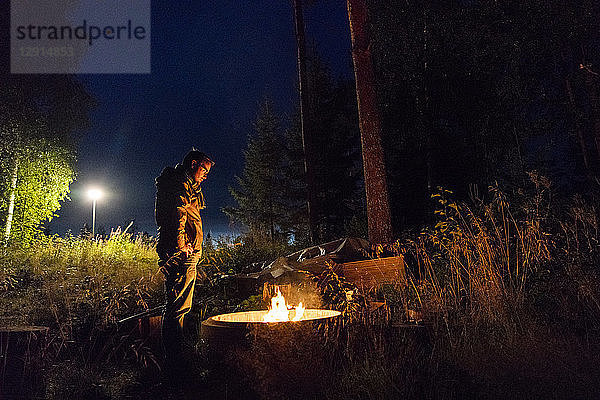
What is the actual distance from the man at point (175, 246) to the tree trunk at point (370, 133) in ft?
15.9

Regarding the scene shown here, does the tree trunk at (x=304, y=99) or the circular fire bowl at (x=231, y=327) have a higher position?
the tree trunk at (x=304, y=99)

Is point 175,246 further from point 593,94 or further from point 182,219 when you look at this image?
point 593,94

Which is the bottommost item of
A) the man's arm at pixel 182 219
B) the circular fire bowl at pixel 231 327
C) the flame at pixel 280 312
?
the circular fire bowl at pixel 231 327

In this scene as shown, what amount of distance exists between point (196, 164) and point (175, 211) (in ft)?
1.72

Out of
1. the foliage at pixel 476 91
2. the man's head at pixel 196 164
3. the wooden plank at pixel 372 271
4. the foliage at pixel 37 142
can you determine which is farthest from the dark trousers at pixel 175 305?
the foliage at pixel 37 142

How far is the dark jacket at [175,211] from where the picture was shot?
15.4ft

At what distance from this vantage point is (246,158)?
27.9m

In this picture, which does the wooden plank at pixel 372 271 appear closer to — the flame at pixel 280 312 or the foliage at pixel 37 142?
the flame at pixel 280 312

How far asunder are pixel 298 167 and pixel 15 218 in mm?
11685

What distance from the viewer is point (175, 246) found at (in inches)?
184

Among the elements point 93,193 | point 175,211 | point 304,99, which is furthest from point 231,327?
point 93,193

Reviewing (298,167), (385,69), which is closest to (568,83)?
(385,69)

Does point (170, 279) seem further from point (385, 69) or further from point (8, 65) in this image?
point (8, 65)

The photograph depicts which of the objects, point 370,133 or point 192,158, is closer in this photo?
point 192,158
